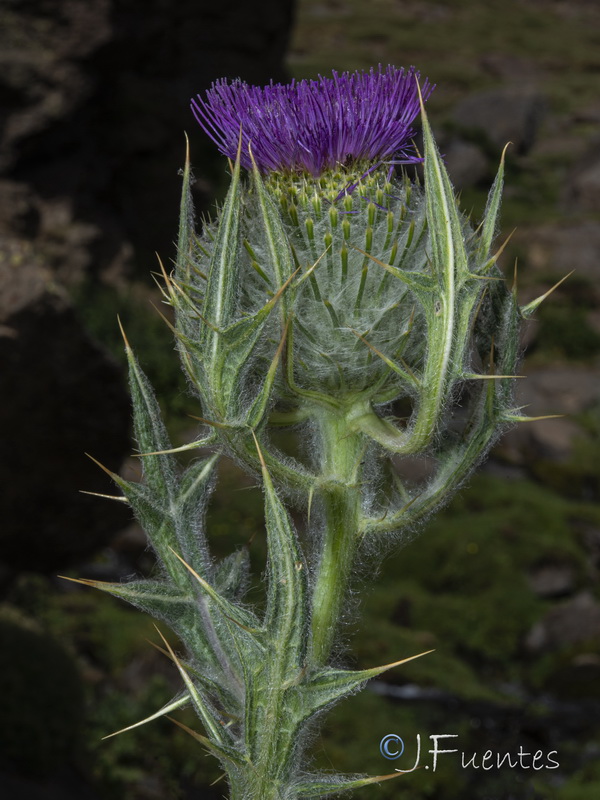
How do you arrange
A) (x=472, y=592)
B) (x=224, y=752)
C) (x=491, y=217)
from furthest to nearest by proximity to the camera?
(x=472, y=592), (x=491, y=217), (x=224, y=752)

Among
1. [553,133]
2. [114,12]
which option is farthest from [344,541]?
[553,133]

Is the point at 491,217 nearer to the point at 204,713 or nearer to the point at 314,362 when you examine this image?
the point at 314,362

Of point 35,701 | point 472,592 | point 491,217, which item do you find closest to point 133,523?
point 35,701

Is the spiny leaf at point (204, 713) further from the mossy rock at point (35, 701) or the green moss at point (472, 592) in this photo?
the green moss at point (472, 592)

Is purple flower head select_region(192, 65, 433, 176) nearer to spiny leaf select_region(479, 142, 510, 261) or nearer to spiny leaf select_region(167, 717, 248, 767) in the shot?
spiny leaf select_region(479, 142, 510, 261)

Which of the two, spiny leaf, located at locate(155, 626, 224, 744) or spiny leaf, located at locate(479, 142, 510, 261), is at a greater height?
spiny leaf, located at locate(479, 142, 510, 261)

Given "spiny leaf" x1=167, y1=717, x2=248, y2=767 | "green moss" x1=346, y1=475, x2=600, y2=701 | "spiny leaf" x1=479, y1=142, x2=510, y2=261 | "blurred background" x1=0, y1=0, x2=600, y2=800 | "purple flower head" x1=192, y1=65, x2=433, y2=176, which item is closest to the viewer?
"spiny leaf" x1=167, y1=717, x2=248, y2=767

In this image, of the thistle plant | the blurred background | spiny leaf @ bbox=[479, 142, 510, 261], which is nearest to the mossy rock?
the blurred background
